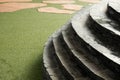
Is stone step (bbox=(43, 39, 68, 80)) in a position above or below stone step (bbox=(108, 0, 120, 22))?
below

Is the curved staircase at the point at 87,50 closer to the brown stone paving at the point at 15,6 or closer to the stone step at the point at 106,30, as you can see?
the stone step at the point at 106,30

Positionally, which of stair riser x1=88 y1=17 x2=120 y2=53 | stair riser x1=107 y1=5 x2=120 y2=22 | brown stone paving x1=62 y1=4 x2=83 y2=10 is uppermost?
stair riser x1=107 y1=5 x2=120 y2=22

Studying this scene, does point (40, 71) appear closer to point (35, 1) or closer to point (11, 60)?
point (11, 60)

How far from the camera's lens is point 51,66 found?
10.7 feet

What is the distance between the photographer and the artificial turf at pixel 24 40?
3.60 meters

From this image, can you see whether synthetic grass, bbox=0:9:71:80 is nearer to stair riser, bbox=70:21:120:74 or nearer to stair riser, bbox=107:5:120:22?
stair riser, bbox=70:21:120:74

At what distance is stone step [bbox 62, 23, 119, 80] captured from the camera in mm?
2590

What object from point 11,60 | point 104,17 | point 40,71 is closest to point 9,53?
point 11,60

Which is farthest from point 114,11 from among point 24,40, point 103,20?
point 24,40

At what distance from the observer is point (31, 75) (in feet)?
11.5

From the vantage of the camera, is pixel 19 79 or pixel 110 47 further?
pixel 19 79

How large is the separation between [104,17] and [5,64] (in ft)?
5.23

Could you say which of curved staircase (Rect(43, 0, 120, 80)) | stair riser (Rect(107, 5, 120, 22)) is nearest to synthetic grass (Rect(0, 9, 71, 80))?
curved staircase (Rect(43, 0, 120, 80))

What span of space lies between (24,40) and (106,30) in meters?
2.03
